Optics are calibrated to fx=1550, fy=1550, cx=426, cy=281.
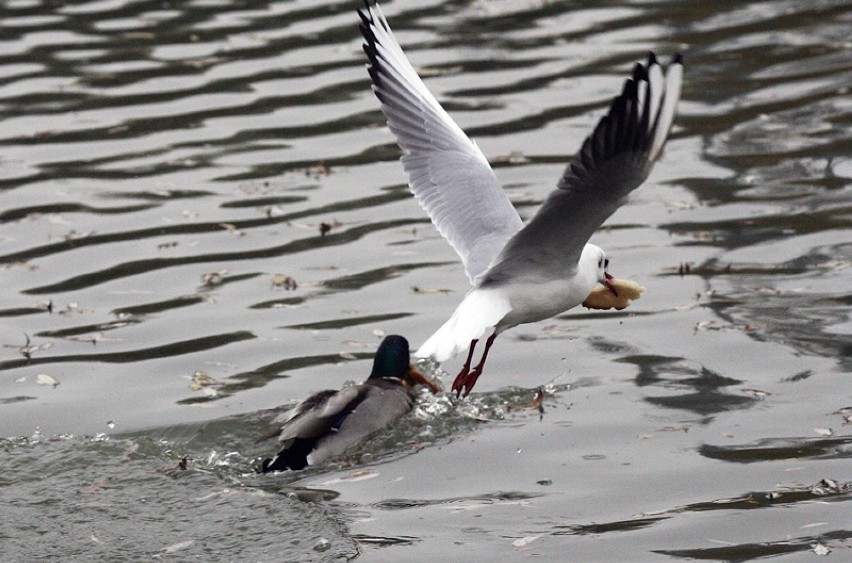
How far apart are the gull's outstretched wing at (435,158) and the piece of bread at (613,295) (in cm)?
65

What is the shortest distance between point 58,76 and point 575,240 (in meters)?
9.10

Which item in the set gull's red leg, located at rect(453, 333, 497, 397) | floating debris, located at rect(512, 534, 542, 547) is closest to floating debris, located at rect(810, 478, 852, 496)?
floating debris, located at rect(512, 534, 542, 547)

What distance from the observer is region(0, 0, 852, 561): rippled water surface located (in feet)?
25.0

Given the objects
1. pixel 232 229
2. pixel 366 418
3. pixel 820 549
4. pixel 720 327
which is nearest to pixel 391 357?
pixel 366 418

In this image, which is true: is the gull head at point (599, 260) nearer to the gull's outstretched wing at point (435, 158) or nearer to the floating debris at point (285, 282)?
the gull's outstretched wing at point (435, 158)

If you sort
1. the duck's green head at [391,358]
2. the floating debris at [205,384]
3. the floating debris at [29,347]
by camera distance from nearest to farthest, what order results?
the duck's green head at [391,358]
the floating debris at [205,384]
the floating debris at [29,347]

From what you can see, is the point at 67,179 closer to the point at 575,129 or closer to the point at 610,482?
the point at 575,129

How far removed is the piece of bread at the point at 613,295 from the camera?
30.5 feet

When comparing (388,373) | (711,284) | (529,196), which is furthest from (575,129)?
(388,373)

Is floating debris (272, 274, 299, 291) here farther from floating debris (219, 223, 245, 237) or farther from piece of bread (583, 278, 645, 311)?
piece of bread (583, 278, 645, 311)

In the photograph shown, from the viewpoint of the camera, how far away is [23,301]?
1084 centimetres

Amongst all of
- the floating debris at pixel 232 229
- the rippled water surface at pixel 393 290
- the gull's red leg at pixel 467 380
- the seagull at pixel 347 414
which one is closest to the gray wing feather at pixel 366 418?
the seagull at pixel 347 414

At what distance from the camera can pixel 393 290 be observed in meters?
11.0

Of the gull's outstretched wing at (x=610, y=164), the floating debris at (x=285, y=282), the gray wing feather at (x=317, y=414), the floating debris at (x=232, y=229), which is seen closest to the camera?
the gull's outstretched wing at (x=610, y=164)
